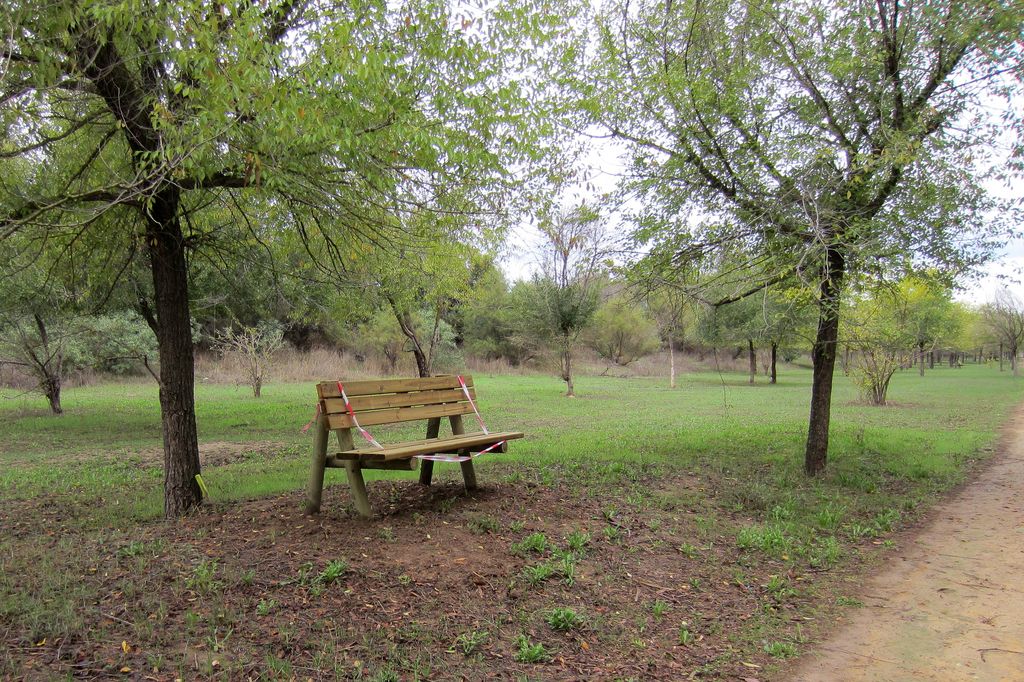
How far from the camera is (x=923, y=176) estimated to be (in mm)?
6473

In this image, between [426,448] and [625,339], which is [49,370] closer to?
[426,448]

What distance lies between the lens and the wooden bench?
15.2 feet

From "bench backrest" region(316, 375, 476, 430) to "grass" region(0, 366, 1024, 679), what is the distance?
82 centimetres

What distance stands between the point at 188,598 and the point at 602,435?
8621 millimetres

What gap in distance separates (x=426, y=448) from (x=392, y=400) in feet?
2.22

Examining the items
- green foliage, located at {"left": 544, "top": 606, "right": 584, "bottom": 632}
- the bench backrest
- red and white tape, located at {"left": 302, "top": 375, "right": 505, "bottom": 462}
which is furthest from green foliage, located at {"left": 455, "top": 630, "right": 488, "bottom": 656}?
the bench backrest

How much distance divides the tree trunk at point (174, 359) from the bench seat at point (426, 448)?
1.53 m

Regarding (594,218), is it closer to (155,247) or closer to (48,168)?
(155,247)

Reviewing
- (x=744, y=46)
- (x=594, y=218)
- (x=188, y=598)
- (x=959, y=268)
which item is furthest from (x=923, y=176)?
(x=188, y=598)

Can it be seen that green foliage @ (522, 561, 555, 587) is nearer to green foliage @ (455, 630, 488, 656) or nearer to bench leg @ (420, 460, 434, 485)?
green foliage @ (455, 630, 488, 656)

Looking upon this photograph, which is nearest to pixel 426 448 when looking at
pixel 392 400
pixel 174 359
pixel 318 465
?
Answer: pixel 392 400

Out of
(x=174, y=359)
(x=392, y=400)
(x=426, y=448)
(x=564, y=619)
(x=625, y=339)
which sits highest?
(x=625, y=339)

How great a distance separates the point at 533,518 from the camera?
5.16 meters

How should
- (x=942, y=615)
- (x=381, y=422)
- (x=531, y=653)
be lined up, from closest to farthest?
(x=531, y=653)
(x=942, y=615)
(x=381, y=422)
